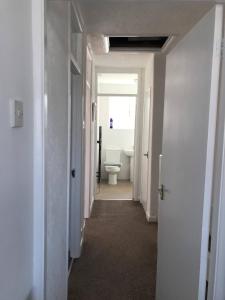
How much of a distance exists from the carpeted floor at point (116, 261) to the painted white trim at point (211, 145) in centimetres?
115

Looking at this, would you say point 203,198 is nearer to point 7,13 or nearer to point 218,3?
point 218,3

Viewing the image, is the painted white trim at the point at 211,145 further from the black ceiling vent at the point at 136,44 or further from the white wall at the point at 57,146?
the black ceiling vent at the point at 136,44

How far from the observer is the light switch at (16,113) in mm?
1019

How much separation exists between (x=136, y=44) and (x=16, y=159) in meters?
3.13

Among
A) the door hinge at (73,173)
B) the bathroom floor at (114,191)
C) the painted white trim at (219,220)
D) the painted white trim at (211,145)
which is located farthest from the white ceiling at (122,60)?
the painted white trim at (219,220)

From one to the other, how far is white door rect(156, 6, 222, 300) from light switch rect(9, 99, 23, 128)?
0.85 m

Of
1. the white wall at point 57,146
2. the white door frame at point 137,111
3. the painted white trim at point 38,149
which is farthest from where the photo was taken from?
the white door frame at point 137,111

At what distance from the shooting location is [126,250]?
10.4 feet

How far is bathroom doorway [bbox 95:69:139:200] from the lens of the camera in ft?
21.5

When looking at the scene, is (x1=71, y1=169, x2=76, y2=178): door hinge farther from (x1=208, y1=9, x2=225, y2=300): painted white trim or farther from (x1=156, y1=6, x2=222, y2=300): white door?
(x1=208, y1=9, x2=225, y2=300): painted white trim

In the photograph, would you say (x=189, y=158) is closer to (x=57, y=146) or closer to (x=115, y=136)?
(x=57, y=146)

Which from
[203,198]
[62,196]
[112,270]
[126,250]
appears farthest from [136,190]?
[203,198]

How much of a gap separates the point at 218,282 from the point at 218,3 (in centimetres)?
133

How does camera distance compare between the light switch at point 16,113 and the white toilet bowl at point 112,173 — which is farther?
the white toilet bowl at point 112,173
